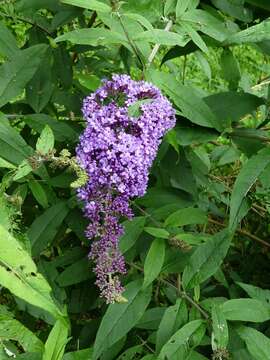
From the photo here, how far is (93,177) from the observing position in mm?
1682

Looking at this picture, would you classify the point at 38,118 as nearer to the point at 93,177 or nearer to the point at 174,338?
the point at 93,177

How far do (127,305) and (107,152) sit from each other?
1.64 feet

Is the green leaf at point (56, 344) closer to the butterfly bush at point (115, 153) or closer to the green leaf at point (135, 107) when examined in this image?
the butterfly bush at point (115, 153)

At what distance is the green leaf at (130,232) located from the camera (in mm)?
1884

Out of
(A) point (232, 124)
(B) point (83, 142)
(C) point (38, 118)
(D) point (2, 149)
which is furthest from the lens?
(A) point (232, 124)

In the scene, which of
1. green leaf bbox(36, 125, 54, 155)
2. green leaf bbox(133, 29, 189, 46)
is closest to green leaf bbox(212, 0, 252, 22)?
green leaf bbox(133, 29, 189, 46)

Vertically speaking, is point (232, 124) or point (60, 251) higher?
point (232, 124)

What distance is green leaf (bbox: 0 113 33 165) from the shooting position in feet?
6.02

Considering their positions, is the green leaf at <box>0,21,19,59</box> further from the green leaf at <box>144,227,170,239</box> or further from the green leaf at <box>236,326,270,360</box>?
the green leaf at <box>236,326,270,360</box>

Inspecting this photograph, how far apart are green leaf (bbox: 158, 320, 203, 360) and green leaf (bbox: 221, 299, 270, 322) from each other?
0.13m

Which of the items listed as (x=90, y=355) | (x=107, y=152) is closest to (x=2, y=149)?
(x=107, y=152)

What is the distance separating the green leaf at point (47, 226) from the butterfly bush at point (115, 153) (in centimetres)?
30

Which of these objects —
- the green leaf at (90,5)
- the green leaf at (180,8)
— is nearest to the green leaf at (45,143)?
the green leaf at (90,5)

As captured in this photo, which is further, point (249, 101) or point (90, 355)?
point (249, 101)
